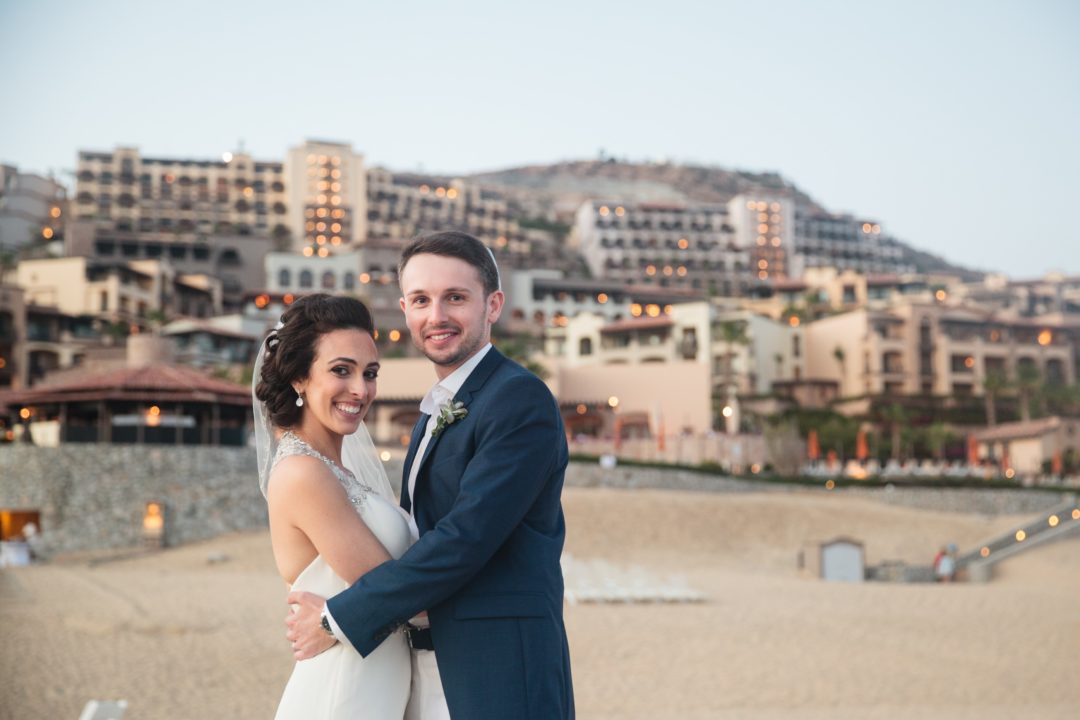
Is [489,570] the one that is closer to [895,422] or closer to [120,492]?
[120,492]

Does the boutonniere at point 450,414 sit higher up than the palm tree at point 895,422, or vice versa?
the boutonniere at point 450,414

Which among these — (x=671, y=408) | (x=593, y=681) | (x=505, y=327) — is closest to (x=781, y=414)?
(x=671, y=408)

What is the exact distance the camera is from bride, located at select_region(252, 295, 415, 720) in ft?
11.5

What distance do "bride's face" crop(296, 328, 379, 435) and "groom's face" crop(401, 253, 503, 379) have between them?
0.66 ft

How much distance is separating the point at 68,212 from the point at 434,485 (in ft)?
300

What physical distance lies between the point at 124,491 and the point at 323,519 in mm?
32923

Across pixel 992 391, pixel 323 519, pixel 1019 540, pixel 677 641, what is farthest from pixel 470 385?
pixel 992 391

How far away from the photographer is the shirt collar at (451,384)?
3.71m

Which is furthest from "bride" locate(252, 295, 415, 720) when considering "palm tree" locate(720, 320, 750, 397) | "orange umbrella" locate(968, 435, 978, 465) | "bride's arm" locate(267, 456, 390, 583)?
"palm tree" locate(720, 320, 750, 397)

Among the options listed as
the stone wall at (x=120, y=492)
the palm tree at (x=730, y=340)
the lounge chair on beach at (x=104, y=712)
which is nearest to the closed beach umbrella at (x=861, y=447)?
the palm tree at (x=730, y=340)

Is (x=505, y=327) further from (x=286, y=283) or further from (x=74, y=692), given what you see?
(x=74, y=692)

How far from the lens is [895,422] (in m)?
59.0

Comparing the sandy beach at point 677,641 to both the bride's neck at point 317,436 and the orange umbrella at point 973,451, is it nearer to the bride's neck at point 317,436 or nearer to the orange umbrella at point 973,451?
the bride's neck at point 317,436

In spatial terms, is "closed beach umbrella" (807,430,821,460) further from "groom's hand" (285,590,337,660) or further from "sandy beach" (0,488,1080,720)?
"groom's hand" (285,590,337,660)
